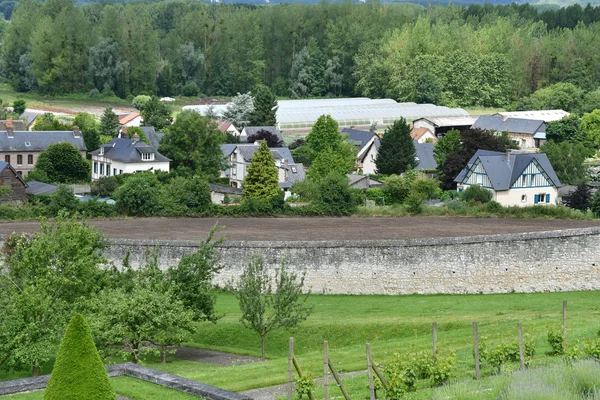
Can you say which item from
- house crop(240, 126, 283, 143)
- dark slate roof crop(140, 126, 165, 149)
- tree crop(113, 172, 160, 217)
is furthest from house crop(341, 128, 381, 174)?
tree crop(113, 172, 160, 217)

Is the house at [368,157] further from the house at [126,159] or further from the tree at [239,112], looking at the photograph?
the tree at [239,112]

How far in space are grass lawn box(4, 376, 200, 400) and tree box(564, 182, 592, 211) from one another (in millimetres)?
41126

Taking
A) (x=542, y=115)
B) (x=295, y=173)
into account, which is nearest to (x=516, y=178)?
(x=295, y=173)

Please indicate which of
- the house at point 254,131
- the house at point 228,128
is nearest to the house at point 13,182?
the house at point 254,131

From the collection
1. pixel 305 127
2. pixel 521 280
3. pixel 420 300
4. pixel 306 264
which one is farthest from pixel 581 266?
pixel 305 127

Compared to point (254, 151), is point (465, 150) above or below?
above

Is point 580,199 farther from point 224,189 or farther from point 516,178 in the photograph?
point 224,189

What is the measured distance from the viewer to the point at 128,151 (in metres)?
66.4

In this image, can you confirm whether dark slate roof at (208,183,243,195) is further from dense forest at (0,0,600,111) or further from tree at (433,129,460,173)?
dense forest at (0,0,600,111)

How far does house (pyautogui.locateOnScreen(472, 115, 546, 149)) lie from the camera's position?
8856 centimetres

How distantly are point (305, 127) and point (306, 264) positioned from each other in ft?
176

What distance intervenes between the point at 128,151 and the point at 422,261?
30.0 m

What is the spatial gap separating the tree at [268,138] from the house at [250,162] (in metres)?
6.43

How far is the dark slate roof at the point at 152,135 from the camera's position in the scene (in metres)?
74.1
